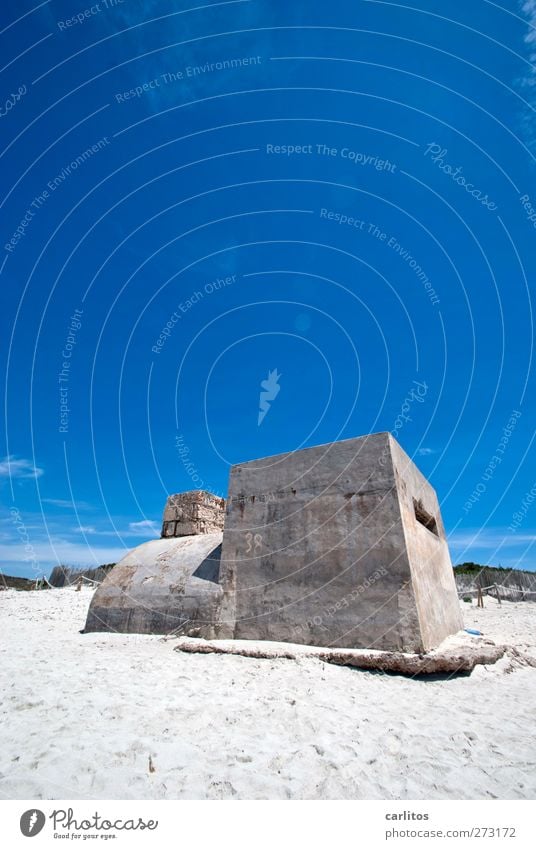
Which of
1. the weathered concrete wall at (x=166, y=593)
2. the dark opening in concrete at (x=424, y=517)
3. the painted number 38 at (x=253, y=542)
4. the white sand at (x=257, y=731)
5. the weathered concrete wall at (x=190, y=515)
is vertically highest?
the weathered concrete wall at (x=190, y=515)

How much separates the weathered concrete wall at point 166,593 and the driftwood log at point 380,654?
0.58 metres

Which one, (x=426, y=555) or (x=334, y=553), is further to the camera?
(x=426, y=555)

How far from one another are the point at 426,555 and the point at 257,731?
17.4 feet

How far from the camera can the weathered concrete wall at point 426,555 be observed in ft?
20.8

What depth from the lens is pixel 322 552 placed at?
6820 millimetres

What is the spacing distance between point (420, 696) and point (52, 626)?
9569 mm

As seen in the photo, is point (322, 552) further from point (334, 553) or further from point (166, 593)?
point (166, 593)

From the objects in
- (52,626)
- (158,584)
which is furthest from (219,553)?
(52,626)

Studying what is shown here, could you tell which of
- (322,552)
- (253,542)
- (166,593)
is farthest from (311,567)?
(166,593)

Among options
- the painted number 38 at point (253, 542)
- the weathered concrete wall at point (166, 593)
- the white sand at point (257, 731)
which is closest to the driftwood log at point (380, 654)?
the white sand at point (257, 731)

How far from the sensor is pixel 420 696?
4.55 metres

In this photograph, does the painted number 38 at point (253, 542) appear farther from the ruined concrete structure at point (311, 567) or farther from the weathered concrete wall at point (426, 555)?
the weathered concrete wall at point (426, 555)

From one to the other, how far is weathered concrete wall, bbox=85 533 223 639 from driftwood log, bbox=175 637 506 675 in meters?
0.58

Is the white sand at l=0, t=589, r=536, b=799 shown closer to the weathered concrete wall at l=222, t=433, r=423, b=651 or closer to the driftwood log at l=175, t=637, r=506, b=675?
the driftwood log at l=175, t=637, r=506, b=675
